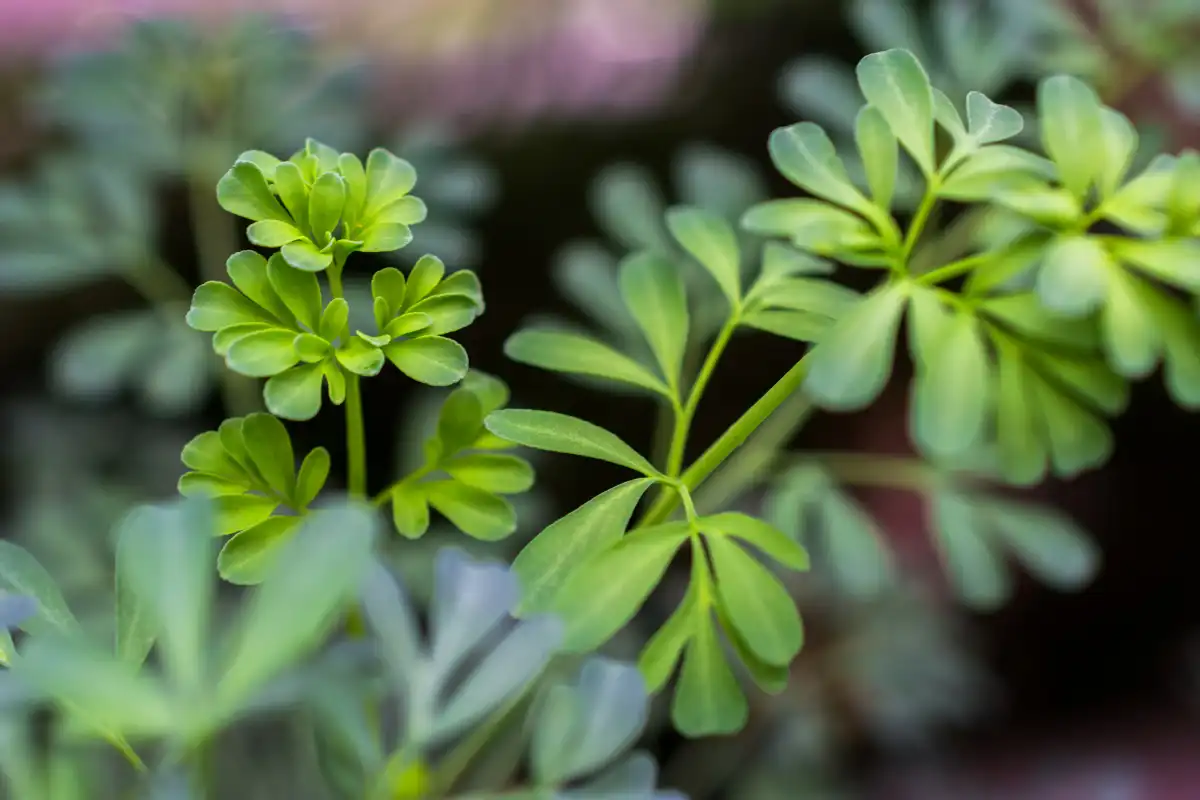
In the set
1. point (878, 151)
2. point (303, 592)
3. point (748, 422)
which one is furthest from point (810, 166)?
point (303, 592)

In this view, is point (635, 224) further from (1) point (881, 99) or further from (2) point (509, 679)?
(2) point (509, 679)

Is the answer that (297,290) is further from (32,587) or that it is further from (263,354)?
(32,587)

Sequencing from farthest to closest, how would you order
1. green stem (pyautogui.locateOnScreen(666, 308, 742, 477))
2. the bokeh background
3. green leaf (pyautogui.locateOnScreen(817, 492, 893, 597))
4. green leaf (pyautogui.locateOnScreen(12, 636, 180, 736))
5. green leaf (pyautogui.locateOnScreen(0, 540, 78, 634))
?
the bokeh background, green leaf (pyautogui.locateOnScreen(817, 492, 893, 597)), green stem (pyautogui.locateOnScreen(666, 308, 742, 477)), green leaf (pyautogui.locateOnScreen(0, 540, 78, 634)), green leaf (pyautogui.locateOnScreen(12, 636, 180, 736))

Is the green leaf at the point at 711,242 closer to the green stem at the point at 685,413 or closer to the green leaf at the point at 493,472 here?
the green stem at the point at 685,413

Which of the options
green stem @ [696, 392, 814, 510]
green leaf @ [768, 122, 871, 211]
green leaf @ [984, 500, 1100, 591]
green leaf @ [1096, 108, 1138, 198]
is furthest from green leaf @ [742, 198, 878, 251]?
Answer: green leaf @ [984, 500, 1100, 591]

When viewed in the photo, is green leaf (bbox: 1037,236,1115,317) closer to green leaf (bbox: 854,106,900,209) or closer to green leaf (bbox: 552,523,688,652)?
green leaf (bbox: 854,106,900,209)

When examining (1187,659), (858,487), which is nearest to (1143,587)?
(1187,659)

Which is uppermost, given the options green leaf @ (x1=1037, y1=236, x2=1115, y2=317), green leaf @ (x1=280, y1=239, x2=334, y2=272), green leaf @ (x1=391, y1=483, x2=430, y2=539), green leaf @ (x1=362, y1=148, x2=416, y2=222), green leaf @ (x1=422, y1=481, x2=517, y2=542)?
green leaf @ (x1=1037, y1=236, x2=1115, y2=317)
